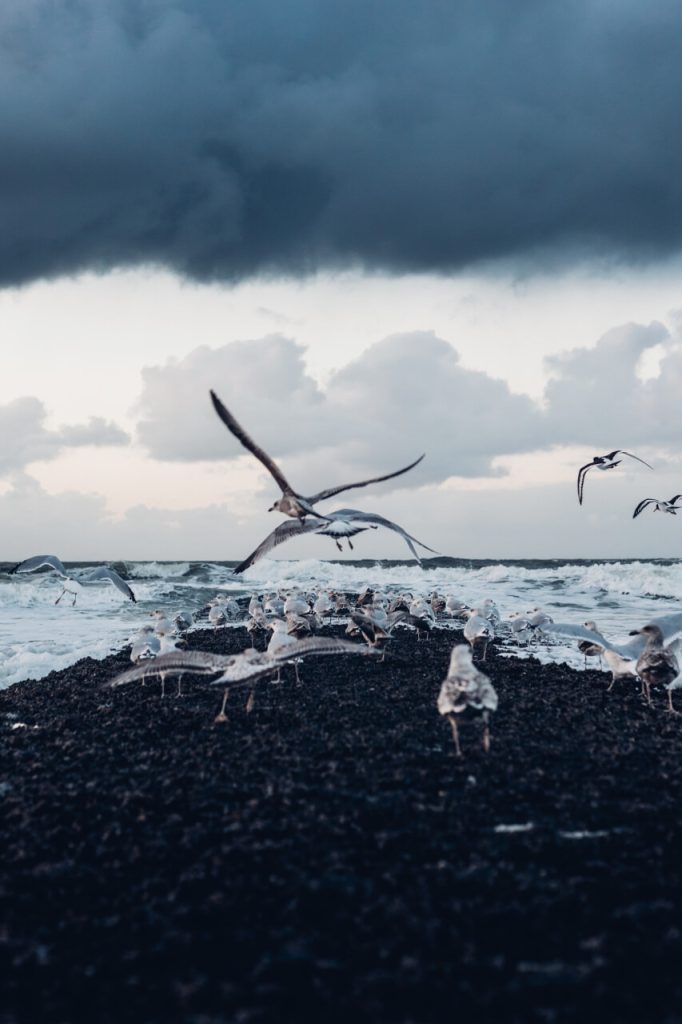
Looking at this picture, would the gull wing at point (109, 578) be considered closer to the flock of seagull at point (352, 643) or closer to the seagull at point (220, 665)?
the flock of seagull at point (352, 643)

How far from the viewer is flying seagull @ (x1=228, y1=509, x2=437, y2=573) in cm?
1132

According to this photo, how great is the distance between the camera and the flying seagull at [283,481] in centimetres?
852

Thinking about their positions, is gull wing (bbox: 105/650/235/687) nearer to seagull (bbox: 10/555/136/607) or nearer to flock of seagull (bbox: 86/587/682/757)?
flock of seagull (bbox: 86/587/682/757)

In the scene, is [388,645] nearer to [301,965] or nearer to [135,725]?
[135,725]

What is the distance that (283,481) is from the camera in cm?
994

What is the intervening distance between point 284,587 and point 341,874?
39.4 metres

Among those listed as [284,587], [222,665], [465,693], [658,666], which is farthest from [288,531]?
[284,587]

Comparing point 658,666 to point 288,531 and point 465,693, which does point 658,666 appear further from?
point 288,531

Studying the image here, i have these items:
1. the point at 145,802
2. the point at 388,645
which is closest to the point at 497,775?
the point at 145,802

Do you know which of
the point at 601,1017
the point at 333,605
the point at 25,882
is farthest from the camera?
the point at 333,605

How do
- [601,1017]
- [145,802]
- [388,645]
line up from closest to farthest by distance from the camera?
[601,1017] → [145,802] → [388,645]

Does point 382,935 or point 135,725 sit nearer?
point 382,935

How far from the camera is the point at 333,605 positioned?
26.3 meters

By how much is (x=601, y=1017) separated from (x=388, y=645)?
14017 mm
